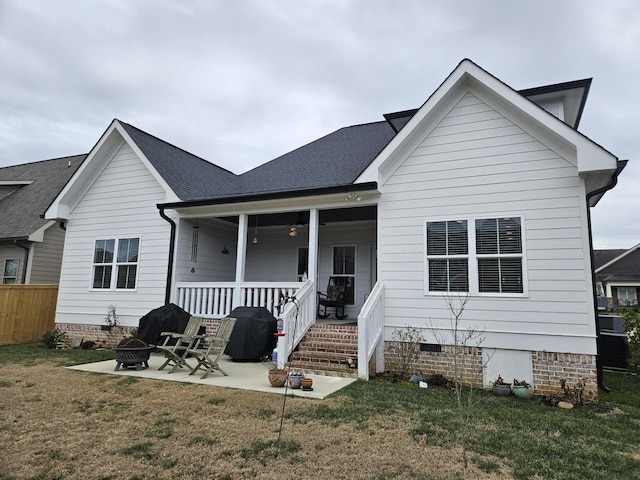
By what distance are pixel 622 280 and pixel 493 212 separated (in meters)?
31.4

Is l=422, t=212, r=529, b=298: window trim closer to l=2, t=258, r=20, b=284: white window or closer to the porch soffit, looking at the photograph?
the porch soffit

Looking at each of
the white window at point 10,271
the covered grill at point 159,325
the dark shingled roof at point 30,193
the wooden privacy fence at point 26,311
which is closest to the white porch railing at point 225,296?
the covered grill at point 159,325

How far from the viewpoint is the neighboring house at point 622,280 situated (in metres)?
30.4

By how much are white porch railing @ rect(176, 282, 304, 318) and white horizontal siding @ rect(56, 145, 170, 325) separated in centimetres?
72

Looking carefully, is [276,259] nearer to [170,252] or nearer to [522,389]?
[170,252]

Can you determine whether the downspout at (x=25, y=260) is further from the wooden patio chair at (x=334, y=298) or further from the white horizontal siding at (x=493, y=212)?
the white horizontal siding at (x=493, y=212)

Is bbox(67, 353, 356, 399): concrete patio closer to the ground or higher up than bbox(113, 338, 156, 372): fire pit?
closer to the ground

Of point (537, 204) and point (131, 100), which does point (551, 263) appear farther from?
point (131, 100)

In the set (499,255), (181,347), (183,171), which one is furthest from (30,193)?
(499,255)

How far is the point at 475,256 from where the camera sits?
7316 millimetres

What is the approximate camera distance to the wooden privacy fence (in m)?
11.6

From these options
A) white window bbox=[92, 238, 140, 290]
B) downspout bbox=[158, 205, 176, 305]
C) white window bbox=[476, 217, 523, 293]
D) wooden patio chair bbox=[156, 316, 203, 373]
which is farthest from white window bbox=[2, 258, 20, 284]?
white window bbox=[476, 217, 523, 293]

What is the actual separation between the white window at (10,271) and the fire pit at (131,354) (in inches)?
386

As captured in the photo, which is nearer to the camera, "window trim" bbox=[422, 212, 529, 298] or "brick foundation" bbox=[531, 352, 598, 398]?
"brick foundation" bbox=[531, 352, 598, 398]
